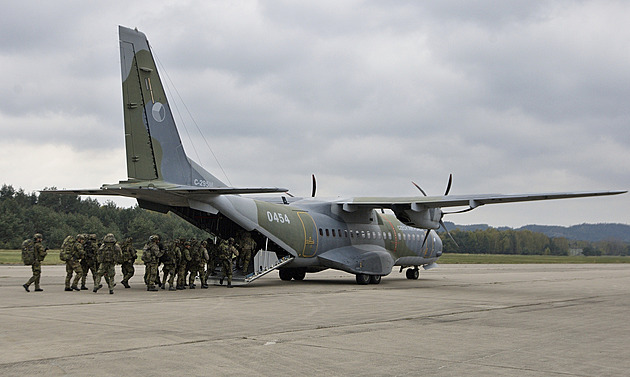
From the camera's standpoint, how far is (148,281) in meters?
20.2

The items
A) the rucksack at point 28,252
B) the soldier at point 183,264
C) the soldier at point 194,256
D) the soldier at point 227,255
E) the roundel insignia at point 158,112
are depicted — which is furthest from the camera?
the soldier at point 227,255

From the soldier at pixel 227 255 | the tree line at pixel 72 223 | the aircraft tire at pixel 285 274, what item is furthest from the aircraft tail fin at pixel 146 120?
the tree line at pixel 72 223

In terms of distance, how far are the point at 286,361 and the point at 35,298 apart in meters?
10.8

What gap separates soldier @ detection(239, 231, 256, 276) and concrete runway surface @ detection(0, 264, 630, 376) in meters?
4.18

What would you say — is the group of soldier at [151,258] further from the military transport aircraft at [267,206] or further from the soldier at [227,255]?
the military transport aircraft at [267,206]

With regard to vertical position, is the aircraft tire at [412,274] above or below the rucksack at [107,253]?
below

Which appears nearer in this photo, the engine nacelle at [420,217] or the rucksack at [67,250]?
the rucksack at [67,250]

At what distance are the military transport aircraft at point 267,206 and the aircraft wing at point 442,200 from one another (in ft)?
0.12

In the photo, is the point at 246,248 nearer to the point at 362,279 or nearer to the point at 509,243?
the point at 362,279

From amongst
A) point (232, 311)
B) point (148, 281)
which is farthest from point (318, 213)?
point (232, 311)

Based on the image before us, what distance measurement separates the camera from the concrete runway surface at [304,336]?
8195 mm

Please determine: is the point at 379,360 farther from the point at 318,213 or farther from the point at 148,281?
the point at 318,213

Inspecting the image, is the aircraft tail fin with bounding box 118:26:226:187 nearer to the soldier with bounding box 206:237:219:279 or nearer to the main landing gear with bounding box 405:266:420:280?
the soldier with bounding box 206:237:219:279

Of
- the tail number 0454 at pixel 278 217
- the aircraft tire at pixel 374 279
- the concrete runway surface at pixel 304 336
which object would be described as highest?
the tail number 0454 at pixel 278 217
